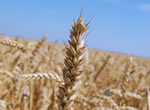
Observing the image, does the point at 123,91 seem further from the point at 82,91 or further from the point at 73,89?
the point at 82,91

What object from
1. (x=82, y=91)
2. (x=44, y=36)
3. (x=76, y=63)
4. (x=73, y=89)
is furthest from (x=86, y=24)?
(x=82, y=91)

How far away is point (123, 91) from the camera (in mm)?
1846

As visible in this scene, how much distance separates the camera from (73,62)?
921 millimetres

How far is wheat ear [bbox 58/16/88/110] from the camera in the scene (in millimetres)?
916

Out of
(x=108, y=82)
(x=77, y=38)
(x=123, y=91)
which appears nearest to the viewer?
(x=77, y=38)

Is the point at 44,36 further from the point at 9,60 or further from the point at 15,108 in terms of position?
the point at 9,60

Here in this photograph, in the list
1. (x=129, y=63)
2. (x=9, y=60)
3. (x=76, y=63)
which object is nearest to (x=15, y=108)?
(x=129, y=63)

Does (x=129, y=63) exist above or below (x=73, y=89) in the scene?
above

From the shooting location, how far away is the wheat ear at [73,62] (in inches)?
36.0

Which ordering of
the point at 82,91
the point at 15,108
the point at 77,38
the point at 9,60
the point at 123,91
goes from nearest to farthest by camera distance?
the point at 77,38 → the point at 123,91 → the point at 15,108 → the point at 82,91 → the point at 9,60

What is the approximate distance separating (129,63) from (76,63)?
1365mm

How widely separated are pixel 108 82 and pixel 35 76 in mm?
5158

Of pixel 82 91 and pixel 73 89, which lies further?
pixel 82 91

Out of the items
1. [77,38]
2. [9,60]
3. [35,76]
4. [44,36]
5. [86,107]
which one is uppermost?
[9,60]
